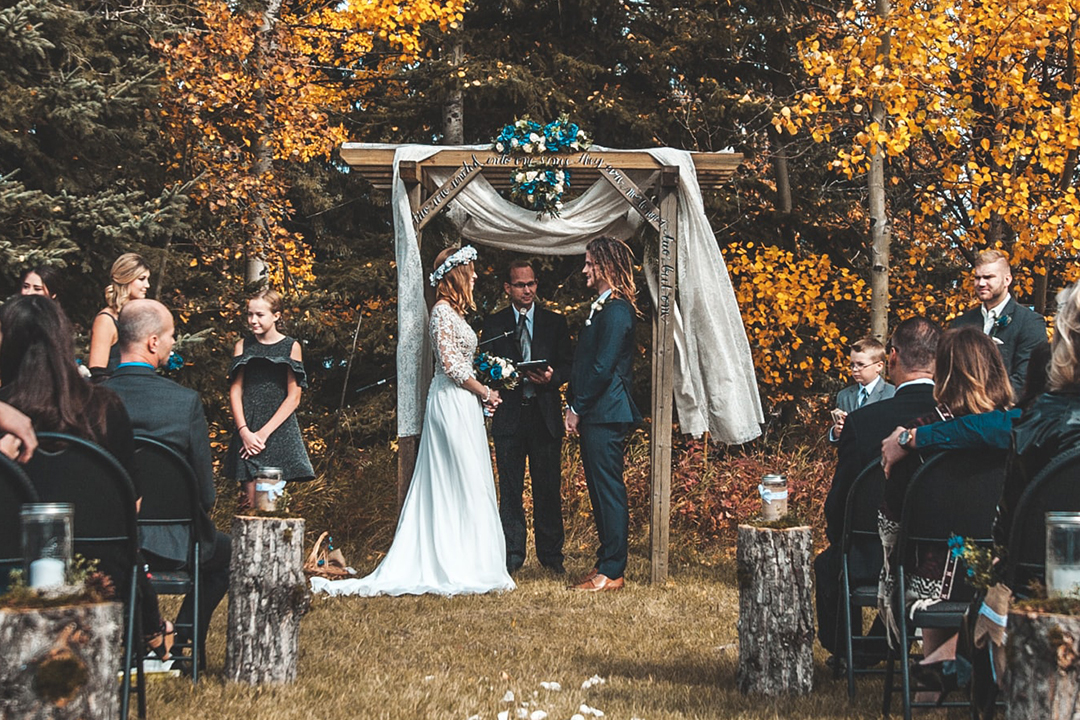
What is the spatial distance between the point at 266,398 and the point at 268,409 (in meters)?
0.07

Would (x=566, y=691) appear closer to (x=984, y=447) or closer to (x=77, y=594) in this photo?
(x=984, y=447)

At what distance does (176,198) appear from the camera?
8984mm

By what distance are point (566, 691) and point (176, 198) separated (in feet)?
19.2

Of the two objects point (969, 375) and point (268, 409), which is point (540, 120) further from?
point (969, 375)

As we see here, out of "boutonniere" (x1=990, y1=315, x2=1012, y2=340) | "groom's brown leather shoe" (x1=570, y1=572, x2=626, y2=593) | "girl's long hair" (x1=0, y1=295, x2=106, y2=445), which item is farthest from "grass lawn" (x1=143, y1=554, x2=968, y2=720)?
"boutonniere" (x1=990, y1=315, x2=1012, y2=340)

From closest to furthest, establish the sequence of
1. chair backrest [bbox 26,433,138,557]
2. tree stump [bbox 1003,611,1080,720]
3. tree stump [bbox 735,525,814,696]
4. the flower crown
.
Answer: tree stump [bbox 1003,611,1080,720], chair backrest [bbox 26,433,138,557], tree stump [bbox 735,525,814,696], the flower crown

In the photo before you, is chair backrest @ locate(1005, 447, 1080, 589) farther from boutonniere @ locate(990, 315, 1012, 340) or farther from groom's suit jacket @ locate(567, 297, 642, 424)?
groom's suit jacket @ locate(567, 297, 642, 424)

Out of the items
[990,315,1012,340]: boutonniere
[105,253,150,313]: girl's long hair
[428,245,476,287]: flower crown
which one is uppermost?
[428,245,476,287]: flower crown

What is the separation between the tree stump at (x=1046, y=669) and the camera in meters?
2.56

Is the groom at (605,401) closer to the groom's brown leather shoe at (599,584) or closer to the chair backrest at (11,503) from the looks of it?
the groom's brown leather shoe at (599,584)

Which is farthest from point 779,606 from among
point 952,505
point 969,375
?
point 969,375

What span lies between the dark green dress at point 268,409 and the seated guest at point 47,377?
10.7ft

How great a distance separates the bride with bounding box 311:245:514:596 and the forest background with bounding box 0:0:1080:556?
1212 millimetres

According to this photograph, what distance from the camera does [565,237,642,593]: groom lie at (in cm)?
736
